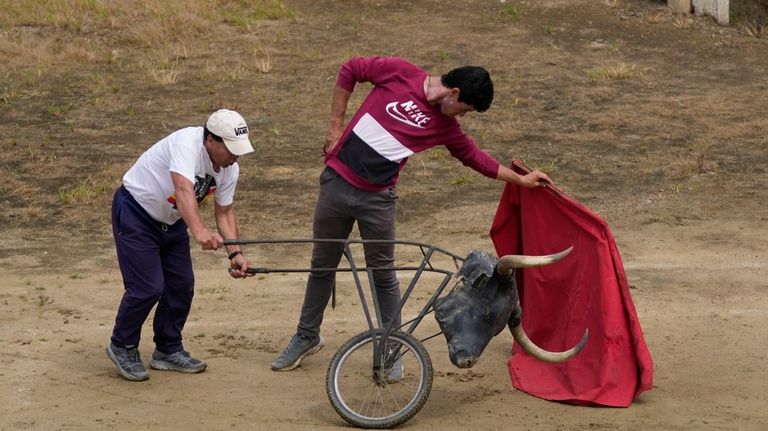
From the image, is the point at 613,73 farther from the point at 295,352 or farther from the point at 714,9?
the point at 295,352

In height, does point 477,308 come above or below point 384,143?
below

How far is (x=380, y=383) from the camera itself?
7438 mm

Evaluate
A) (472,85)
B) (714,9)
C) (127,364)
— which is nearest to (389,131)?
(472,85)

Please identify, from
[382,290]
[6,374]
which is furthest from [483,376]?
[6,374]

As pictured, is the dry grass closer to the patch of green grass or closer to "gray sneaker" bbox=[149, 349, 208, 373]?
the patch of green grass

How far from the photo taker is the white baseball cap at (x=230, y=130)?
739cm

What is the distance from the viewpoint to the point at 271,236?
11.8 meters

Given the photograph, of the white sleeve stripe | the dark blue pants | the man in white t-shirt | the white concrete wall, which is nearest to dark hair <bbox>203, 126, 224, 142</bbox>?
the man in white t-shirt

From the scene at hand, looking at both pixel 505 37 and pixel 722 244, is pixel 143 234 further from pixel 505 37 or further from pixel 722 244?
pixel 505 37

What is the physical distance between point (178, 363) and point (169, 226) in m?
0.93

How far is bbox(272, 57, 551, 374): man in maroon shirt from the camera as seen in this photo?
756 centimetres

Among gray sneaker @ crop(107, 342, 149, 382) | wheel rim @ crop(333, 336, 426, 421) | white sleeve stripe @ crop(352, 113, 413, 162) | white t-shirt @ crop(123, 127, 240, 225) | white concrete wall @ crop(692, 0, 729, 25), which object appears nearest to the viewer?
wheel rim @ crop(333, 336, 426, 421)

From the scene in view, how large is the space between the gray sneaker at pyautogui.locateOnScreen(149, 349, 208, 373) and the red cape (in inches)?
76.0

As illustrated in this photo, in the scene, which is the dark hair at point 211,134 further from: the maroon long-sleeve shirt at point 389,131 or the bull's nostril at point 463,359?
the bull's nostril at point 463,359
